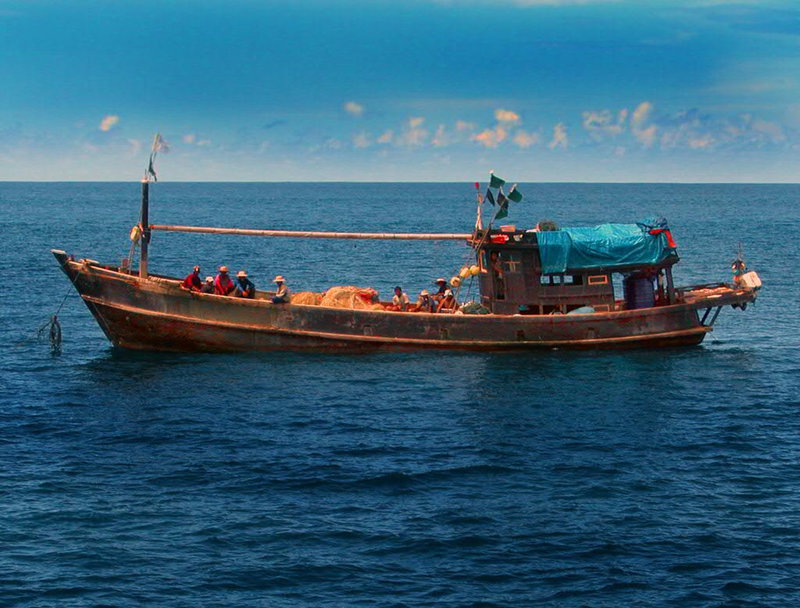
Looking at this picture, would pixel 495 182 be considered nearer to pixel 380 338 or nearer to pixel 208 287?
pixel 380 338

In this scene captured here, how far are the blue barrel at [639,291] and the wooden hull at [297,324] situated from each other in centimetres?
91

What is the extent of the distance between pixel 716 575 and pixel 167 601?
10.9 m

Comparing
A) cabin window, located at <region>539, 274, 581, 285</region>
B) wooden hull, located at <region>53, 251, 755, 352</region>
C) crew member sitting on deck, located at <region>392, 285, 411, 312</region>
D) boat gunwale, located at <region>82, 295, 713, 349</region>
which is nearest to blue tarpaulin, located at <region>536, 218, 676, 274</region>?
cabin window, located at <region>539, 274, 581, 285</region>

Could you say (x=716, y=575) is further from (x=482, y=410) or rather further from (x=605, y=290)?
(x=605, y=290)

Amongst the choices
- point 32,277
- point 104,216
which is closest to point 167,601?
point 32,277

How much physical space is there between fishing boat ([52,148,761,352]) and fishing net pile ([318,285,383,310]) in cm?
13

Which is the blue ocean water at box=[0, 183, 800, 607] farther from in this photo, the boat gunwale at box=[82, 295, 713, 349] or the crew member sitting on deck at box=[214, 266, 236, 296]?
the crew member sitting on deck at box=[214, 266, 236, 296]

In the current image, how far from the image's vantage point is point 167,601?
19.5m

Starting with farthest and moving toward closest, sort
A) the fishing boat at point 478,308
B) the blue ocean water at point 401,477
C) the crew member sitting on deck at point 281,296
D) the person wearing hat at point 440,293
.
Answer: the person wearing hat at point 440,293 → the fishing boat at point 478,308 → the crew member sitting on deck at point 281,296 → the blue ocean water at point 401,477

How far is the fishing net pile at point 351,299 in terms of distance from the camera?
3878 cm

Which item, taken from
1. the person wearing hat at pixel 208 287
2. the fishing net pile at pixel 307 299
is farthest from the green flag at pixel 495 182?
the person wearing hat at pixel 208 287

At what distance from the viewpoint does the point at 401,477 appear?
85.6 ft

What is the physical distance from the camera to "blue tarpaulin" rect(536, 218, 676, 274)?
126 feet

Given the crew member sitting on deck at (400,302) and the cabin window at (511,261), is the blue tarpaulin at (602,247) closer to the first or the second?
the cabin window at (511,261)
